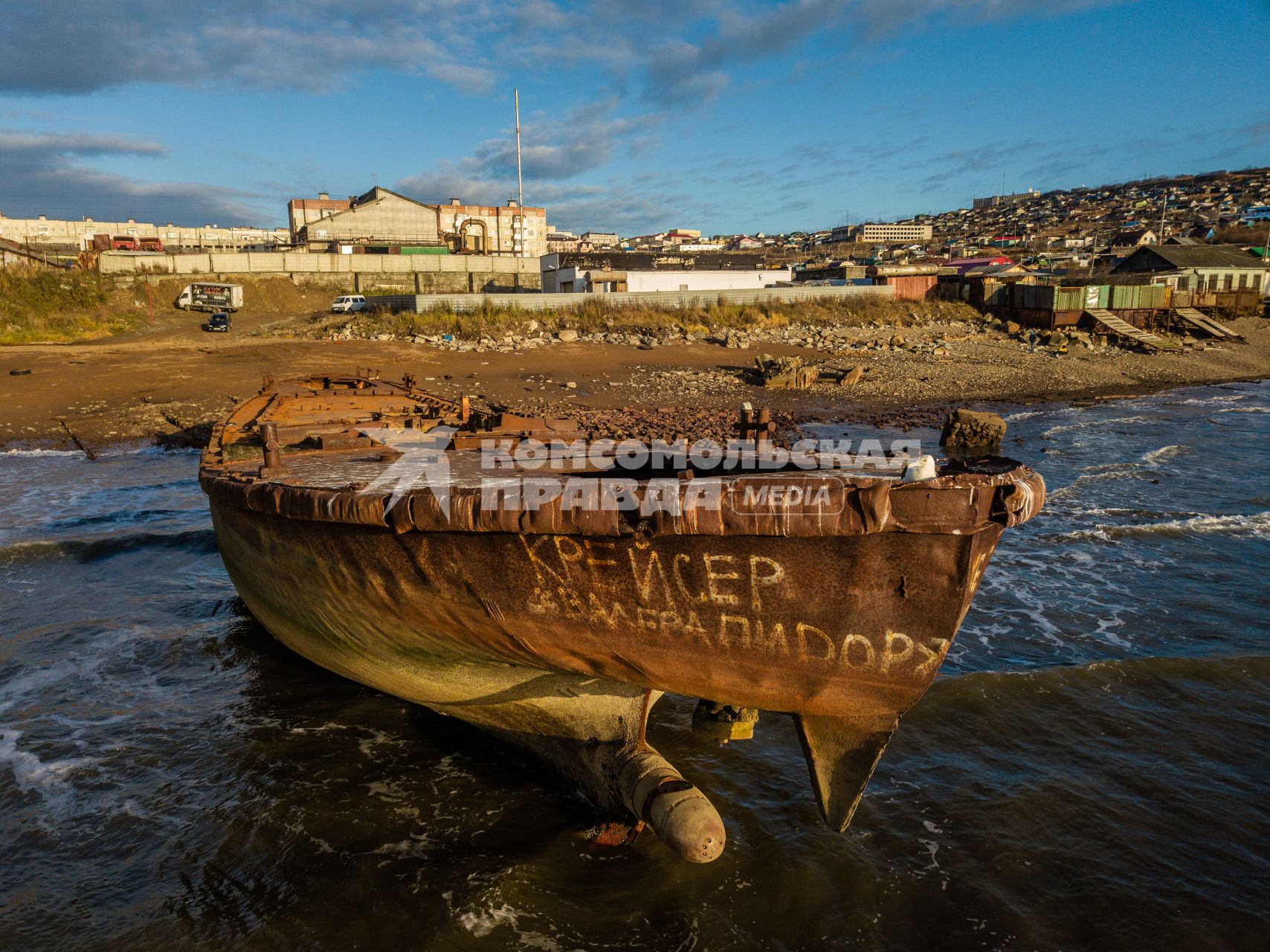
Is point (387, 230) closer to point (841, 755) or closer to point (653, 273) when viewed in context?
point (653, 273)

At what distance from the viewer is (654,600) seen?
3.50m

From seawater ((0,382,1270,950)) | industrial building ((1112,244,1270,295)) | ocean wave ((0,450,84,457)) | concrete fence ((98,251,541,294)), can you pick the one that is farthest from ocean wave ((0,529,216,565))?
industrial building ((1112,244,1270,295))

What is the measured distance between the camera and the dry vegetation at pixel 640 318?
85.6 ft

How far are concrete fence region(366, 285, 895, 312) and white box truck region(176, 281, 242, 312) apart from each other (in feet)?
21.3

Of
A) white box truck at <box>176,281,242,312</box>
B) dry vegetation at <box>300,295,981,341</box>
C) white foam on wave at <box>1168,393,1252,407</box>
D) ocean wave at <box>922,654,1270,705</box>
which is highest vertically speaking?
white box truck at <box>176,281,242,312</box>

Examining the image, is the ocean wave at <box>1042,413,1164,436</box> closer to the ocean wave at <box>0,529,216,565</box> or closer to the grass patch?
the ocean wave at <box>0,529,216,565</box>

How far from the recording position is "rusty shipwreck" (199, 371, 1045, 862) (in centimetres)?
317

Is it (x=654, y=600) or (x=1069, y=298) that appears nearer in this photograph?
(x=654, y=600)

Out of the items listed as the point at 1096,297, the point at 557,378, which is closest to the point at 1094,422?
the point at 557,378

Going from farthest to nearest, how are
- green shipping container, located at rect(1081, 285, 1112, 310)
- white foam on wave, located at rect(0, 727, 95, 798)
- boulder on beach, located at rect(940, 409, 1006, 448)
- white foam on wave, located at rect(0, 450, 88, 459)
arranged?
green shipping container, located at rect(1081, 285, 1112, 310), boulder on beach, located at rect(940, 409, 1006, 448), white foam on wave, located at rect(0, 450, 88, 459), white foam on wave, located at rect(0, 727, 95, 798)

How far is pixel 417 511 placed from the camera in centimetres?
367

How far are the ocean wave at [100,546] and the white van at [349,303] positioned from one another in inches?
906

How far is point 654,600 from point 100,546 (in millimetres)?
8692

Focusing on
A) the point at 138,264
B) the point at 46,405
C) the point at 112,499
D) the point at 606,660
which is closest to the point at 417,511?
the point at 606,660
